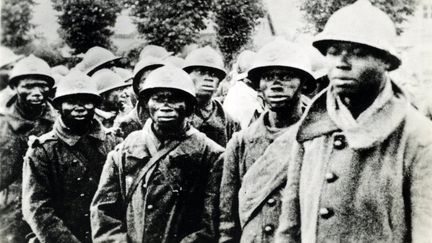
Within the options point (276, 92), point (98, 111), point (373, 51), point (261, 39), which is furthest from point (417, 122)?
point (98, 111)

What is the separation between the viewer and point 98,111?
3932 mm

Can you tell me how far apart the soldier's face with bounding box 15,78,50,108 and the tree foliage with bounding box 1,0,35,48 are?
1.16 feet

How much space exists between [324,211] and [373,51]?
1.77ft

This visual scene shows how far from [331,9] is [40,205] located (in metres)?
2.08

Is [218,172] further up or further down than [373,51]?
further down

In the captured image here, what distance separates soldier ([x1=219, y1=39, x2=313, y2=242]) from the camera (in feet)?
6.79

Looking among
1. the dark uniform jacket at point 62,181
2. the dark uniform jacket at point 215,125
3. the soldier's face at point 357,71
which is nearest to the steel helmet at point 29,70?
the dark uniform jacket at point 62,181

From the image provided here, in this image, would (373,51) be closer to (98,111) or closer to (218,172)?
(218,172)

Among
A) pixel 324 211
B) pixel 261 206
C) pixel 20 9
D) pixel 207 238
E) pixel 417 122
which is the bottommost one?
pixel 207 238

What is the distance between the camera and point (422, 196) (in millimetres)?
1484

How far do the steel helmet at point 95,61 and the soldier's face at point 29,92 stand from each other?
43.1 inches

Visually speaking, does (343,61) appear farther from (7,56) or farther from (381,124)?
(7,56)

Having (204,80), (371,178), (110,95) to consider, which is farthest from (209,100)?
(371,178)

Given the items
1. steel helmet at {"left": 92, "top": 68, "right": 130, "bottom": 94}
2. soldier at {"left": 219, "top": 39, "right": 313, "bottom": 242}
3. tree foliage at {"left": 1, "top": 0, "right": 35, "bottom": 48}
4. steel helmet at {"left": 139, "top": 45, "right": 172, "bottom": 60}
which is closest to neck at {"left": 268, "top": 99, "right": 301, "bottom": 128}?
soldier at {"left": 219, "top": 39, "right": 313, "bottom": 242}
